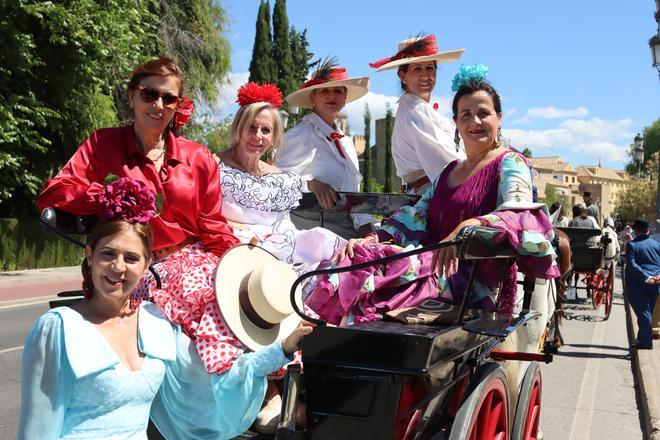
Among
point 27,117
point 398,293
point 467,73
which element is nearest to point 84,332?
point 398,293

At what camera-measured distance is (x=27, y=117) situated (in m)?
15.4

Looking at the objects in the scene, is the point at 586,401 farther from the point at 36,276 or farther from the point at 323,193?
the point at 36,276

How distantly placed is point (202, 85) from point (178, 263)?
19736mm

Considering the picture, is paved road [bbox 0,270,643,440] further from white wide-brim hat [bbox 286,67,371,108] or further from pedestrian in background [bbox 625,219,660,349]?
white wide-brim hat [bbox 286,67,371,108]

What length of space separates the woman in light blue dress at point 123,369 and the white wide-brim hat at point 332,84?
9.53 feet

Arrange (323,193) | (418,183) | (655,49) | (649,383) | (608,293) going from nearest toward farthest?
(323,193), (418,183), (649,383), (655,49), (608,293)

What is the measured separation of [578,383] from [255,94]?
5486mm

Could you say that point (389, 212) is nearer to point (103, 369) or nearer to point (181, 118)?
point (181, 118)

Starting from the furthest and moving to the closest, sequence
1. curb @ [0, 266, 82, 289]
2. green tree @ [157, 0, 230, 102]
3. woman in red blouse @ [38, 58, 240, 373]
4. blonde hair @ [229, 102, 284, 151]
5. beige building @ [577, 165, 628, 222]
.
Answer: beige building @ [577, 165, 628, 222] < green tree @ [157, 0, 230, 102] < curb @ [0, 266, 82, 289] < blonde hair @ [229, 102, 284, 151] < woman in red blouse @ [38, 58, 240, 373]

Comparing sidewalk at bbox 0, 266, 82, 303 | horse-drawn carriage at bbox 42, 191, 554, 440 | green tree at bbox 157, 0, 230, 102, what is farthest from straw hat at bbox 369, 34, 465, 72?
green tree at bbox 157, 0, 230, 102

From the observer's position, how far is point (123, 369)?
83.8 inches

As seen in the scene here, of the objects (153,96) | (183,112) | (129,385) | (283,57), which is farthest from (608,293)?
(283,57)

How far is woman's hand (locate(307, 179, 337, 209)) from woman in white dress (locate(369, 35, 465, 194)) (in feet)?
2.15

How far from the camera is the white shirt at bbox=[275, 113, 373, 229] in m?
5.00
